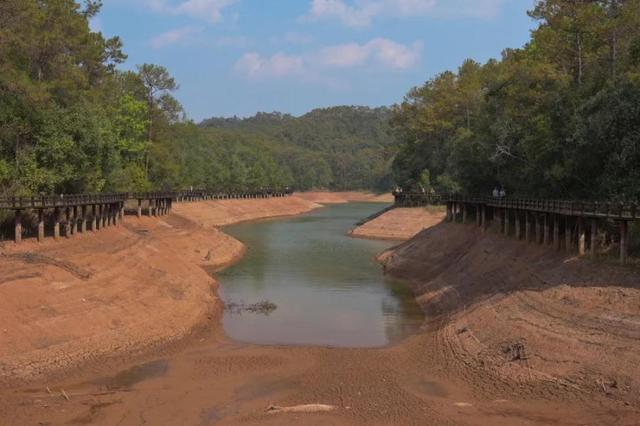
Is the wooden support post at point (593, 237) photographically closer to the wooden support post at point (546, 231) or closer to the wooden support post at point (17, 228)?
the wooden support post at point (546, 231)

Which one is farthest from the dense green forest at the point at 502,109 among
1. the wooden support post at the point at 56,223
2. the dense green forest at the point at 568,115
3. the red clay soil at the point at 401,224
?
the red clay soil at the point at 401,224

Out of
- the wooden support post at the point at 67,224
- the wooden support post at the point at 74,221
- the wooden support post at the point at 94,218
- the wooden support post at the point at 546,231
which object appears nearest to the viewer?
the wooden support post at the point at 546,231

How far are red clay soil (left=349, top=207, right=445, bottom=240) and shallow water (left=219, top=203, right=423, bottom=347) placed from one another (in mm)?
10796

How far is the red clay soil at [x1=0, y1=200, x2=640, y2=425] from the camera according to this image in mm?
21391

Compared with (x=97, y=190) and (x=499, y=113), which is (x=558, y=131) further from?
(x=97, y=190)

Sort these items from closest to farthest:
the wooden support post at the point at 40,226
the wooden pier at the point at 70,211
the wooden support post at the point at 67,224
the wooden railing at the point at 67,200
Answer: the wooden railing at the point at 67,200, the wooden pier at the point at 70,211, the wooden support post at the point at 40,226, the wooden support post at the point at 67,224

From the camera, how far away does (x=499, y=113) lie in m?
61.9

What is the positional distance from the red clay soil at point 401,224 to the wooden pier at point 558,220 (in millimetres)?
25590

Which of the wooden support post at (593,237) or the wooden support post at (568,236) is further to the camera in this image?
the wooden support post at (568,236)

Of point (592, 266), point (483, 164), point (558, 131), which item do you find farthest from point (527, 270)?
point (483, 164)

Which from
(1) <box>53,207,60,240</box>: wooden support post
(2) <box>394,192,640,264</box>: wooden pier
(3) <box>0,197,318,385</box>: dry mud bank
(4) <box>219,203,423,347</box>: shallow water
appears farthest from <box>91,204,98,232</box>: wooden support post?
(2) <box>394,192,640,264</box>: wooden pier

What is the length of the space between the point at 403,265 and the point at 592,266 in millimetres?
25583

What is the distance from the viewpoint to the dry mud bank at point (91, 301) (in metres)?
26.1

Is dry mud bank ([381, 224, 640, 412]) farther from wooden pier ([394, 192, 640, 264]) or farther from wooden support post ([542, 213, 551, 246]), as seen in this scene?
wooden pier ([394, 192, 640, 264])
